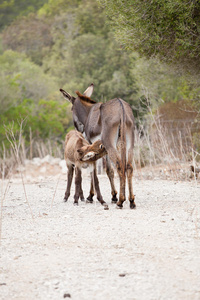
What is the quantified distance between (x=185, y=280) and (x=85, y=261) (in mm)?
1184

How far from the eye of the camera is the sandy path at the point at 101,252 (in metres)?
3.99

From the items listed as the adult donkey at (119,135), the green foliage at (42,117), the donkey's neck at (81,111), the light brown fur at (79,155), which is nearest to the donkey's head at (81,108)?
the donkey's neck at (81,111)

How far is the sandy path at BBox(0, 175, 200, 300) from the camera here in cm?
399

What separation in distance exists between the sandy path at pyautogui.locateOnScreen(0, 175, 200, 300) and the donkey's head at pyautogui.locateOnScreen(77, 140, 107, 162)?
935mm

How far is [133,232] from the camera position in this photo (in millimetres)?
5852

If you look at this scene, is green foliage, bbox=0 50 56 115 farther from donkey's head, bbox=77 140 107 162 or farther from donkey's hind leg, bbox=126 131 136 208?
donkey's hind leg, bbox=126 131 136 208

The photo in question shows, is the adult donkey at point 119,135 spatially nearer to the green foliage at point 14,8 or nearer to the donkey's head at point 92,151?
the donkey's head at point 92,151

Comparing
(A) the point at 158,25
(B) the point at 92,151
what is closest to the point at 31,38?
(A) the point at 158,25

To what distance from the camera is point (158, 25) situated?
979cm

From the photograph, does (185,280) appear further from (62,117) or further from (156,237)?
(62,117)

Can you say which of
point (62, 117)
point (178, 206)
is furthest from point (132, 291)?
point (62, 117)

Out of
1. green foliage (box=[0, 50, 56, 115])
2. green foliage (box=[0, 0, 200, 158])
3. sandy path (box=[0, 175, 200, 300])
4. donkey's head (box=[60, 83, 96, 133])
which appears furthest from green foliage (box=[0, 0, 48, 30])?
sandy path (box=[0, 175, 200, 300])

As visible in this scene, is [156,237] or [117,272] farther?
[156,237]

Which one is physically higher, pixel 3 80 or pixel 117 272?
pixel 3 80
